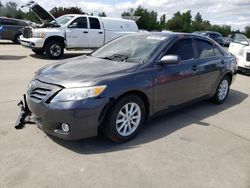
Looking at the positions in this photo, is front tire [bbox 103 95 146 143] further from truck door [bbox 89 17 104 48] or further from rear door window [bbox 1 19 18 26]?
rear door window [bbox 1 19 18 26]

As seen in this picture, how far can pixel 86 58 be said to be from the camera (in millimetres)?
5023

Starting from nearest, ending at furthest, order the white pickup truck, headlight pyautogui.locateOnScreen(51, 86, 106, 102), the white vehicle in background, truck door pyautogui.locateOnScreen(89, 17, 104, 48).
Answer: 1. headlight pyautogui.locateOnScreen(51, 86, 106, 102)
2. the white vehicle in background
3. the white pickup truck
4. truck door pyautogui.locateOnScreen(89, 17, 104, 48)

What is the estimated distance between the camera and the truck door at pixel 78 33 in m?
12.9

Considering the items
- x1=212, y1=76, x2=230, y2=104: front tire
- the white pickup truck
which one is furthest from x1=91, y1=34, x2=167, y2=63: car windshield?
the white pickup truck

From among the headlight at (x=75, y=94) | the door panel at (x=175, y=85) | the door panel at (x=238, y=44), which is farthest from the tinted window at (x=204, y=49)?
the door panel at (x=238, y=44)

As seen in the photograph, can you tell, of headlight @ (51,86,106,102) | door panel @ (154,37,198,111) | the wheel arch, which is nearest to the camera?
headlight @ (51,86,106,102)

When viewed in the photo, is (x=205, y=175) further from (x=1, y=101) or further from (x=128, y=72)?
(x=1, y=101)

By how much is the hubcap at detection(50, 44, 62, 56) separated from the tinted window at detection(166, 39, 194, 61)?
8.42m

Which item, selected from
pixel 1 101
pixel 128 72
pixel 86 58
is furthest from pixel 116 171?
pixel 1 101

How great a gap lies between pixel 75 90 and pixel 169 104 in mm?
1809

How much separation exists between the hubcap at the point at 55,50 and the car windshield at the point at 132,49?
764 centimetres

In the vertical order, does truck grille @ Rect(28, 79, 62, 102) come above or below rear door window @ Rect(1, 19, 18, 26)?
below

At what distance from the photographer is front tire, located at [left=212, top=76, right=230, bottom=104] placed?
632cm

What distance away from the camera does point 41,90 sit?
12.7 ft
